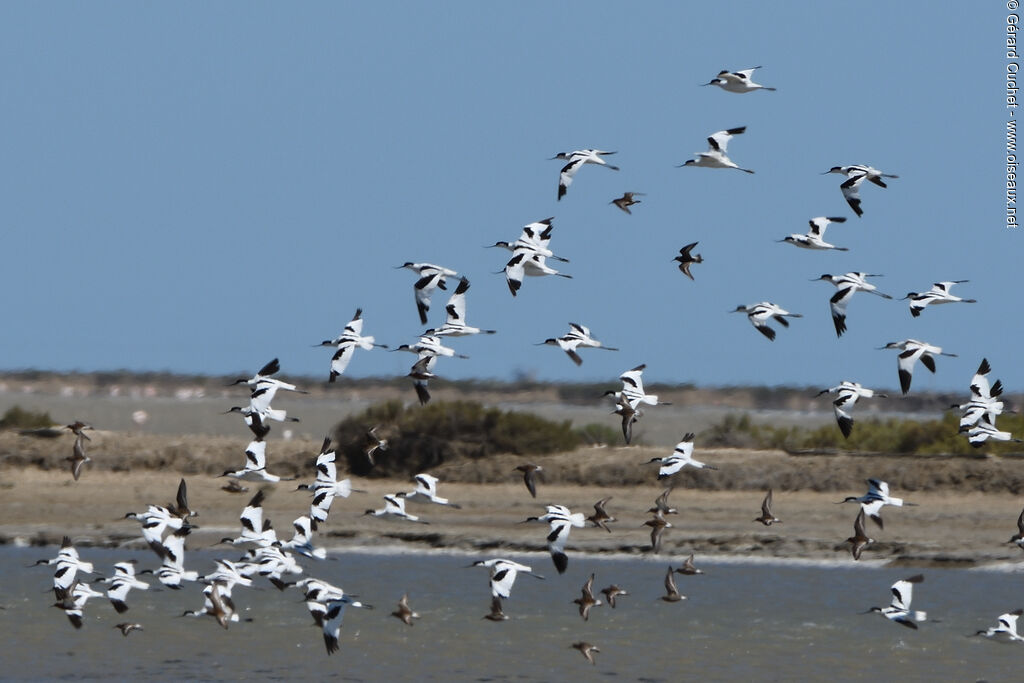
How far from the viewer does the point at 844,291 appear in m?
19.4

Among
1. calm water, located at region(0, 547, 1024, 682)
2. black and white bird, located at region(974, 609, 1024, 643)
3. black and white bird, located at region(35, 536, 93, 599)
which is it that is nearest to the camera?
black and white bird, located at region(974, 609, 1024, 643)

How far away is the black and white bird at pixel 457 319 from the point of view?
20047 millimetres

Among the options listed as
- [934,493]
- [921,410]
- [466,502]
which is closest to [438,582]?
[466,502]

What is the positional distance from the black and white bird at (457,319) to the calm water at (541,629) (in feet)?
12.9

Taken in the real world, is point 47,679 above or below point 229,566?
below

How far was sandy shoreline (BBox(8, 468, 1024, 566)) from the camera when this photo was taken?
87.9 ft

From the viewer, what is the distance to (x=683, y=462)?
1978cm

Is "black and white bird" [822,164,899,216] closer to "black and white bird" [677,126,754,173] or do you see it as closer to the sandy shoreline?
"black and white bird" [677,126,754,173]

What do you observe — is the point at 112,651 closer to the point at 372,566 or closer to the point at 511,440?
the point at 372,566

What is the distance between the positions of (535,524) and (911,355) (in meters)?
10.6

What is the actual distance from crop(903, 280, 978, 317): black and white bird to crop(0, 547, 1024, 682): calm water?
4208mm

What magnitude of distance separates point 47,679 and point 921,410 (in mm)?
37815

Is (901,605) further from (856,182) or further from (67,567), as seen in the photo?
(67,567)

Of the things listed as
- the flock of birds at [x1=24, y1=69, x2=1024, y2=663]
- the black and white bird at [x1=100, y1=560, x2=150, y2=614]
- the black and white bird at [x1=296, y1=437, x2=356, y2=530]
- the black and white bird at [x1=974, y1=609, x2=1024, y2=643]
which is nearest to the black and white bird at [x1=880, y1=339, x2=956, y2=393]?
the flock of birds at [x1=24, y1=69, x2=1024, y2=663]
